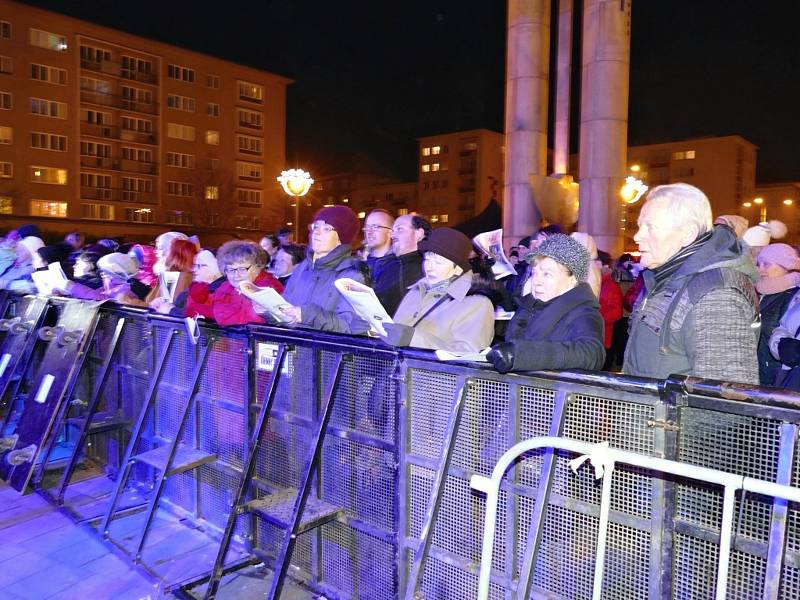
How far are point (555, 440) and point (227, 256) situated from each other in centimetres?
340

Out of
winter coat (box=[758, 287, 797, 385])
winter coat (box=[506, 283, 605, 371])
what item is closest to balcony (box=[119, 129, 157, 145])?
winter coat (box=[758, 287, 797, 385])

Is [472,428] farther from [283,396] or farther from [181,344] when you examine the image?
[181,344]

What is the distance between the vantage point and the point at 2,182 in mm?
47562

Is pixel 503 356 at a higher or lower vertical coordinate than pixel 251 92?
lower

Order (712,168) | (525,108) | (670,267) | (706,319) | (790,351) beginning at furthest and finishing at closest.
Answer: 1. (712,168)
2. (525,108)
3. (790,351)
4. (670,267)
5. (706,319)

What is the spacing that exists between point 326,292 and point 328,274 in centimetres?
15

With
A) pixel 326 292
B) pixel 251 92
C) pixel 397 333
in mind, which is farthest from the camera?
pixel 251 92

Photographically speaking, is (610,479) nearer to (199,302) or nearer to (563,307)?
(563,307)

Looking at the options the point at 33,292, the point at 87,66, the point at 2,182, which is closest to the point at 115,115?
the point at 87,66

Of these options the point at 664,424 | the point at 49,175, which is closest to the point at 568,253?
the point at 664,424

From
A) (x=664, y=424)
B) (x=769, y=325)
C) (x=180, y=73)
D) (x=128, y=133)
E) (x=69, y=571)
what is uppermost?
(x=180, y=73)

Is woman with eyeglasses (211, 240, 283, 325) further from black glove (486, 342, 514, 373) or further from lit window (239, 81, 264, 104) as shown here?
lit window (239, 81, 264, 104)

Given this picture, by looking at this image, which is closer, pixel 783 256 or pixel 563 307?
pixel 563 307

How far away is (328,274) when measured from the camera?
4738 mm
